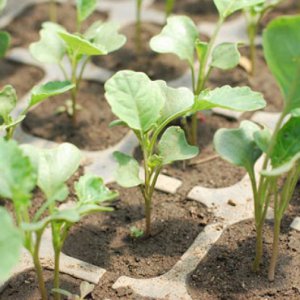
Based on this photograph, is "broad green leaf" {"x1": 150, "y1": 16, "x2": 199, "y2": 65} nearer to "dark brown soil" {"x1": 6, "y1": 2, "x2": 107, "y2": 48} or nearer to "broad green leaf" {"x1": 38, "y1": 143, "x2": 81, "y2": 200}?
"broad green leaf" {"x1": 38, "y1": 143, "x2": 81, "y2": 200}

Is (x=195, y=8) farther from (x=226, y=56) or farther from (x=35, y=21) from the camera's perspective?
(x=226, y=56)

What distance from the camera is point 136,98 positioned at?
3.89 feet

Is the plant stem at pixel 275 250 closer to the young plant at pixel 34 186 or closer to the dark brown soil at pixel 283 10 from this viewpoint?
the young plant at pixel 34 186

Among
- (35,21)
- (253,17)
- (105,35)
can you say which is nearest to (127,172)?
(105,35)

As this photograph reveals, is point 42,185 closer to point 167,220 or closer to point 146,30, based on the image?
point 167,220

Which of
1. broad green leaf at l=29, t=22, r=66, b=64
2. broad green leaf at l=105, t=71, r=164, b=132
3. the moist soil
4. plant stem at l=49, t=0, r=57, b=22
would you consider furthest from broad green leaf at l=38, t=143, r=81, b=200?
the moist soil

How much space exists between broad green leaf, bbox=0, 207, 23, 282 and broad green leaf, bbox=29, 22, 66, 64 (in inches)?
26.2

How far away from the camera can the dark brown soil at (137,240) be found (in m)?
1.28

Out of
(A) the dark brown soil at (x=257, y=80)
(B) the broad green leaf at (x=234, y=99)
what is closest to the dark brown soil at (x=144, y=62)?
(A) the dark brown soil at (x=257, y=80)

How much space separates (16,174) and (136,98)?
29 cm

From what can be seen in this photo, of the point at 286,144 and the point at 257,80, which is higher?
the point at 286,144

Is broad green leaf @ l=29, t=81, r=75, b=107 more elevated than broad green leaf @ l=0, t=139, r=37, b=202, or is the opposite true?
broad green leaf @ l=0, t=139, r=37, b=202

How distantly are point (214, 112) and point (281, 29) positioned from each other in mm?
707

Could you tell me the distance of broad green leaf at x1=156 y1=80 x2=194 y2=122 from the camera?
124 centimetres
